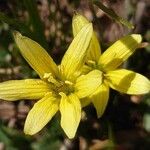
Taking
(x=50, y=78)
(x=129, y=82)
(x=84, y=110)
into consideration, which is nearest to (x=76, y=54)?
(x=50, y=78)

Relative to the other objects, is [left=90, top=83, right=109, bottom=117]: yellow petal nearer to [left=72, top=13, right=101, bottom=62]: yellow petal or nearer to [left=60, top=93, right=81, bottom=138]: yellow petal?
[left=60, top=93, right=81, bottom=138]: yellow petal

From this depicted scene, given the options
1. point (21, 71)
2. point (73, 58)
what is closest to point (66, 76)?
point (73, 58)

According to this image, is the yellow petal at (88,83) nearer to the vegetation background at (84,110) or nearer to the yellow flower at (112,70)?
the yellow flower at (112,70)

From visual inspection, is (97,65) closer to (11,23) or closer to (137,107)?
(11,23)

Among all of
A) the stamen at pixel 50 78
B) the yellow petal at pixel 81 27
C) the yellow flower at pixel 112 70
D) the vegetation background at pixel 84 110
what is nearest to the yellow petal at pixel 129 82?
the yellow flower at pixel 112 70

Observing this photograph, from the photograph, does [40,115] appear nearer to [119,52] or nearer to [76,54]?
[76,54]
